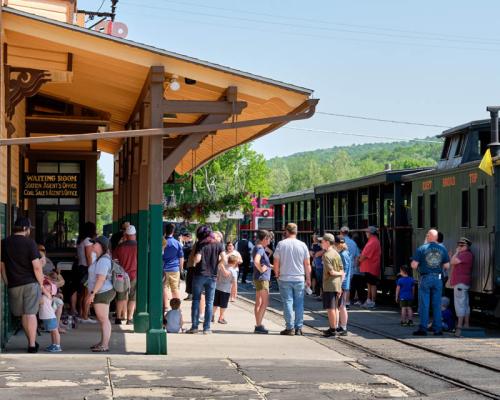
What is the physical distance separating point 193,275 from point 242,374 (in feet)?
19.2

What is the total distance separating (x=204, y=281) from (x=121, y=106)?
3950mm

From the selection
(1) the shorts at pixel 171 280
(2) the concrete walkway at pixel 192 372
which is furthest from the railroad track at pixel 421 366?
(1) the shorts at pixel 171 280

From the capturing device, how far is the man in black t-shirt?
1434 cm

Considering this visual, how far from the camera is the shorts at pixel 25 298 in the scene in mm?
14391

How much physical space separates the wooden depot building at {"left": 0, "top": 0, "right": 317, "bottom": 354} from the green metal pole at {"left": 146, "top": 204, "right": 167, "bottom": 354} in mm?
12

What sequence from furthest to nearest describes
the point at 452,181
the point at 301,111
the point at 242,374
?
the point at 452,181
the point at 301,111
the point at 242,374

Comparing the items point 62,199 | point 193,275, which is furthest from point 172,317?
point 62,199

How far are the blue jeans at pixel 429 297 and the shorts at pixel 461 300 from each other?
666 mm

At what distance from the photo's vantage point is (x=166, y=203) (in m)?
37.2

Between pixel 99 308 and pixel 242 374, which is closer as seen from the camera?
pixel 242 374

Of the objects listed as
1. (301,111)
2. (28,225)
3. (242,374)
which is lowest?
(242,374)

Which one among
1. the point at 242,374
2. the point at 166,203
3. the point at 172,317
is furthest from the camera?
the point at 166,203

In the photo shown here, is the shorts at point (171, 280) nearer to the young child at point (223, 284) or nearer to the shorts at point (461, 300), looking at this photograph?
the young child at point (223, 284)

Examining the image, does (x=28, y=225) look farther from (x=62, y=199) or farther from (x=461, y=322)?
(x=62, y=199)
